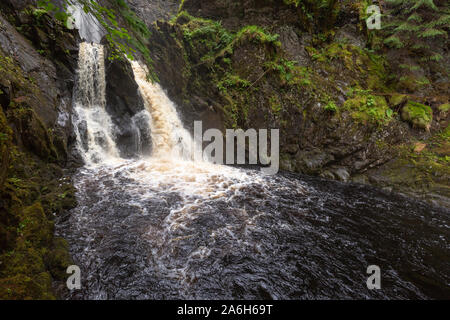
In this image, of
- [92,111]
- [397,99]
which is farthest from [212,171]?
[397,99]

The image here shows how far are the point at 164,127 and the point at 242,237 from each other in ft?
25.5

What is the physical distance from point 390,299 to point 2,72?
8383 mm

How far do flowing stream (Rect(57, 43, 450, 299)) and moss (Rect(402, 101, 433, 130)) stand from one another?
3764 mm

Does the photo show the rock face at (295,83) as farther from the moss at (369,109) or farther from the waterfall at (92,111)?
the waterfall at (92,111)

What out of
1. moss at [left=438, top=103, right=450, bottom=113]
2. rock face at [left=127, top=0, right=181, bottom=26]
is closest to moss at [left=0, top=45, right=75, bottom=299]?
moss at [left=438, top=103, right=450, bottom=113]

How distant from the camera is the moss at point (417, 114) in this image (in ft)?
26.6

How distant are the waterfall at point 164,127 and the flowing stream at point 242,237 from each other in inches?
97.5

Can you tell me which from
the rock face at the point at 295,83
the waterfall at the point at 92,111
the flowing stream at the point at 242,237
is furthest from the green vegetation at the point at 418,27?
the waterfall at the point at 92,111

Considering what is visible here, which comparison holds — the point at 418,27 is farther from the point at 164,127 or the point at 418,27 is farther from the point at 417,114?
the point at 164,127

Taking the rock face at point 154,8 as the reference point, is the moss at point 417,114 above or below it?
below

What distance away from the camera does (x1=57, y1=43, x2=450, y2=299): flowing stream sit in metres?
2.98

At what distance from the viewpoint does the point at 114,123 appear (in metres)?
8.91

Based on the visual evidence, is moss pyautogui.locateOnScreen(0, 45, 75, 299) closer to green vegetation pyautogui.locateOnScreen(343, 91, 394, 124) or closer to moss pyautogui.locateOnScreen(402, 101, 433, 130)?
green vegetation pyautogui.locateOnScreen(343, 91, 394, 124)
